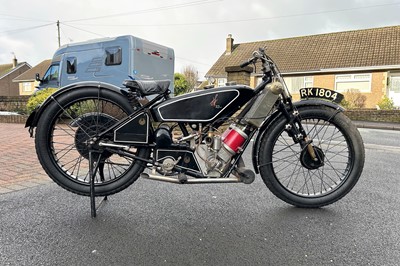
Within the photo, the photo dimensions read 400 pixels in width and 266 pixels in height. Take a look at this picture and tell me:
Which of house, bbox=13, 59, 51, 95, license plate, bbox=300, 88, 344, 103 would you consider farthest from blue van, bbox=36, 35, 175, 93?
house, bbox=13, 59, 51, 95

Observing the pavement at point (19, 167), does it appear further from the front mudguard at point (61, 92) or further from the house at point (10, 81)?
the house at point (10, 81)

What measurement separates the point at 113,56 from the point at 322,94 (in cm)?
846

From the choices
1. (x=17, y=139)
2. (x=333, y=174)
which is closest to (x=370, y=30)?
(x=333, y=174)

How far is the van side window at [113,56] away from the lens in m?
A: 9.50

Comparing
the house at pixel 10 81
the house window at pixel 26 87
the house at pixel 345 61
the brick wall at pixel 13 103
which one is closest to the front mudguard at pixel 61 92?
the brick wall at pixel 13 103

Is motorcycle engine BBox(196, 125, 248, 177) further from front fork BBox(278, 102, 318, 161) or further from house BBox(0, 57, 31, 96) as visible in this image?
house BBox(0, 57, 31, 96)

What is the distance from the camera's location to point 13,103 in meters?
10.8

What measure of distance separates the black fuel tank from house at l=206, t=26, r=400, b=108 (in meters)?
12.7

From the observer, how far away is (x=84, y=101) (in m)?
2.34

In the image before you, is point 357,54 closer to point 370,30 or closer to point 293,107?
point 370,30

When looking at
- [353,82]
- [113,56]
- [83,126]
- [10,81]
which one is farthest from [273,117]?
[10,81]

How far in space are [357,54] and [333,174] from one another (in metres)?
16.4

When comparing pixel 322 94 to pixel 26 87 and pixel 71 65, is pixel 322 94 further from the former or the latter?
pixel 26 87

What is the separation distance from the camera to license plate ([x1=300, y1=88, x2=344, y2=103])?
7.81 ft
